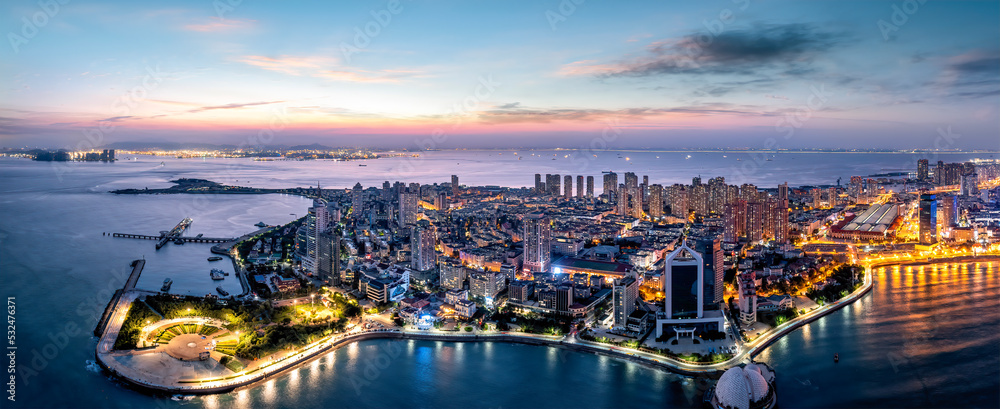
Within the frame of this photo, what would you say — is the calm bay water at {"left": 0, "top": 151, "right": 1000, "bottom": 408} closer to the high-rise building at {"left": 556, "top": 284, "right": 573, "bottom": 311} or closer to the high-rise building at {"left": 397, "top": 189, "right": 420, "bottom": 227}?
the high-rise building at {"left": 556, "top": 284, "right": 573, "bottom": 311}

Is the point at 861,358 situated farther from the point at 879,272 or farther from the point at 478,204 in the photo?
the point at 478,204

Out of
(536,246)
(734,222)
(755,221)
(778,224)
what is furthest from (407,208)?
(778,224)

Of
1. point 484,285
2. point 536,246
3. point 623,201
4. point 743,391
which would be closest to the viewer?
point 743,391

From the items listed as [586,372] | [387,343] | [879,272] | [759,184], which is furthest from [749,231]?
[759,184]

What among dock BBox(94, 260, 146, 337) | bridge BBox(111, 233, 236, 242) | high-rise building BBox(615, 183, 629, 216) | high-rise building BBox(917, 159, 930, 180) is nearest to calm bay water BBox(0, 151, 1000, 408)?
dock BBox(94, 260, 146, 337)

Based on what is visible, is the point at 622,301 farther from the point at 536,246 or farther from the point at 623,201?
the point at 623,201


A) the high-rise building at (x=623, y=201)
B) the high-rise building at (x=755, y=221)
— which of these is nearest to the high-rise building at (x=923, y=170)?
the high-rise building at (x=623, y=201)
